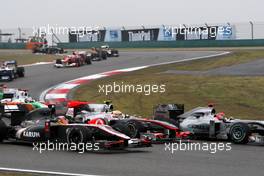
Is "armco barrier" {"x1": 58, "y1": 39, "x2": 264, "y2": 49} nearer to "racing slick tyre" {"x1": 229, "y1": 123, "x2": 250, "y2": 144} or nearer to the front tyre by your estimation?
"racing slick tyre" {"x1": 229, "y1": 123, "x2": 250, "y2": 144}

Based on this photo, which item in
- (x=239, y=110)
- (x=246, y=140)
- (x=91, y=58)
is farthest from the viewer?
(x=91, y=58)

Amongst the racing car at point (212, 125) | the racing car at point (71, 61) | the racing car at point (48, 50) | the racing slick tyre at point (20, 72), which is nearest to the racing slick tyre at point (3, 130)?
the racing car at point (212, 125)

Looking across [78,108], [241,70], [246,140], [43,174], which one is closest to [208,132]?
[246,140]

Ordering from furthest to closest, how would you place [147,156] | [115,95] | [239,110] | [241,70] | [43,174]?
[241,70] → [115,95] → [239,110] → [147,156] → [43,174]

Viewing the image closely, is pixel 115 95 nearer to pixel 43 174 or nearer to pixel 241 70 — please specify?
pixel 241 70

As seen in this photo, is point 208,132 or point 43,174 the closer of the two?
point 43,174

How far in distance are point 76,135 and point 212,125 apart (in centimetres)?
370

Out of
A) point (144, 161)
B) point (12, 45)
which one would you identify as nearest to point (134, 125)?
point (144, 161)

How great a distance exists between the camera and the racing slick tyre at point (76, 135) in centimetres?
1157

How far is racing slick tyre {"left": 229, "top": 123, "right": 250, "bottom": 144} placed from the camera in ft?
43.6

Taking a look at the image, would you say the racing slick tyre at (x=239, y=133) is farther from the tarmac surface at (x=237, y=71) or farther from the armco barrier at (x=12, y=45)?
the armco barrier at (x=12, y=45)

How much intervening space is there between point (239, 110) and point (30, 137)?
8.74 m

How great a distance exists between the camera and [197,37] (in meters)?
61.3

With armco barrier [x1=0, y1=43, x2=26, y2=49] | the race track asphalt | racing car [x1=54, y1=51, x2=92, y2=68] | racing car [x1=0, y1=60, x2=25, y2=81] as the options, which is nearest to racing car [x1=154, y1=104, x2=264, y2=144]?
the race track asphalt
